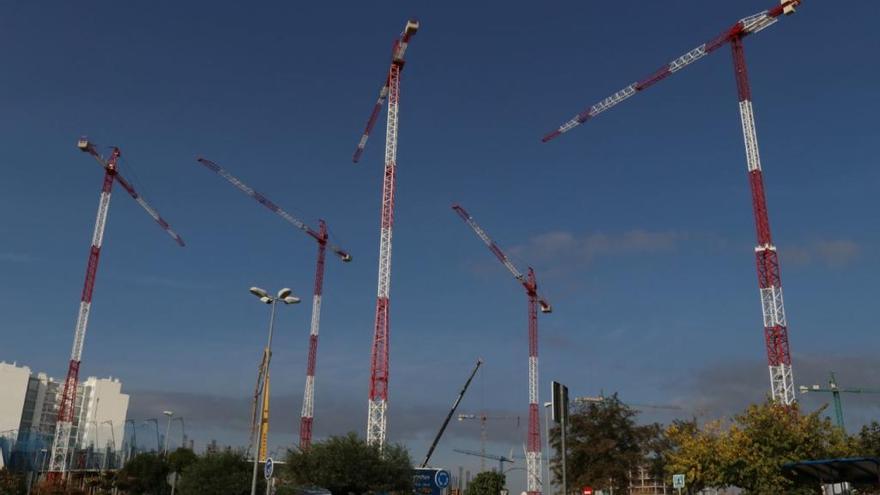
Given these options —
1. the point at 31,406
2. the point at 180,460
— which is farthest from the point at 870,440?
the point at 31,406

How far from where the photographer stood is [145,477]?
95812mm

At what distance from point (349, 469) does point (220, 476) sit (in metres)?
9.77

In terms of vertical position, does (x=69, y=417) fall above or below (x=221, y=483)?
above

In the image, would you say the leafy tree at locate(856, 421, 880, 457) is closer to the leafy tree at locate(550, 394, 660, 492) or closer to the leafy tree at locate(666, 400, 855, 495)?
the leafy tree at locate(666, 400, 855, 495)

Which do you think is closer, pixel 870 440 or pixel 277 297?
pixel 277 297

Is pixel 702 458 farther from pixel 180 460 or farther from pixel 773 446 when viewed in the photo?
pixel 180 460

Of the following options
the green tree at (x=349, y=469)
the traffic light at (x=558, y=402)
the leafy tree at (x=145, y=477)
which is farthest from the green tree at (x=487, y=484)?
the traffic light at (x=558, y=402)

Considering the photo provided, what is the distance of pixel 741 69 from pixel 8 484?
83078 mm

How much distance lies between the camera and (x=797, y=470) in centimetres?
2670

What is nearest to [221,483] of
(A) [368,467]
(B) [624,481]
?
(A) [368,467]

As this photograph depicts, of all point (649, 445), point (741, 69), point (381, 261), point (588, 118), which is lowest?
point (649, 445)

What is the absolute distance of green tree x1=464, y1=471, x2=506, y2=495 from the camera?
135000 millimetres

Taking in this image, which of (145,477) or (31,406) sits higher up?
(31,406)

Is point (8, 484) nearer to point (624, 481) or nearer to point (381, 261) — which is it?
point (381, 261)
